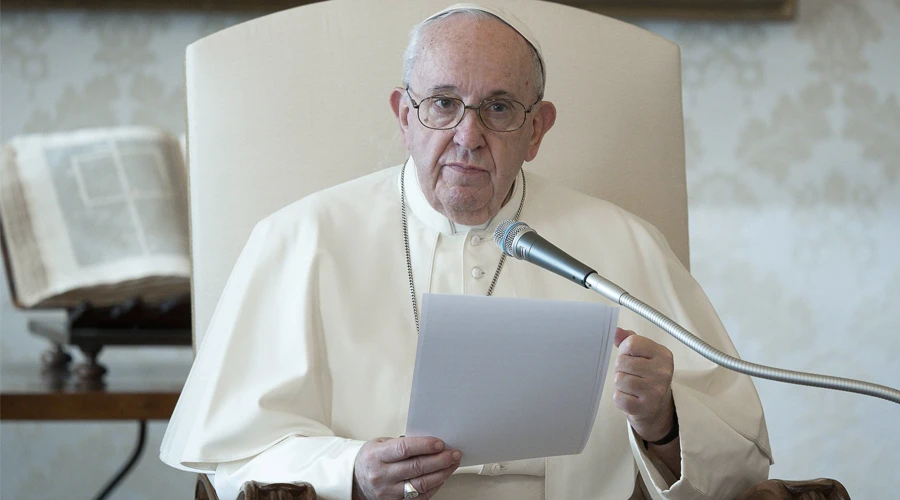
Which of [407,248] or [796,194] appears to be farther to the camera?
[796,194]

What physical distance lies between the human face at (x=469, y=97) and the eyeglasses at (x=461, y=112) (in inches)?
0.4

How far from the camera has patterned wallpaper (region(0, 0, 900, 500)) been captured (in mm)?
4207

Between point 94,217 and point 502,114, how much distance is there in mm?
2042

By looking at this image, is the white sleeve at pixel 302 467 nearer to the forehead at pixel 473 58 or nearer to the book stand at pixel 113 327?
the forehead at pixel 473 58

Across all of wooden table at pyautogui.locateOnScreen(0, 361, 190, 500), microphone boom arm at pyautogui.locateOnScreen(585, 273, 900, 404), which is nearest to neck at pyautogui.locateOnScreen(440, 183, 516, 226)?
microphone boom arm at pyautogui.locateOnScreen(585, 273, 900, 404)

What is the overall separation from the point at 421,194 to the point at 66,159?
6.15 ft

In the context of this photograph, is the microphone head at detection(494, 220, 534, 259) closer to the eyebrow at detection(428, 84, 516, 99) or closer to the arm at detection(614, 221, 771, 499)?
the arm at detection(614, 221, 771, 499)

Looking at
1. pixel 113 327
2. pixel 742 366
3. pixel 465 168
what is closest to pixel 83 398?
pixel 113 327

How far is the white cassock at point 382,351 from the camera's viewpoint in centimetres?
197

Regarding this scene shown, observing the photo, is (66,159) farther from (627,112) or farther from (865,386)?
(865,386)

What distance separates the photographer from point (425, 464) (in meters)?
A: 1.68

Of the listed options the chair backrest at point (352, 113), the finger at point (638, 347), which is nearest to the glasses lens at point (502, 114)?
the chair backrest at point (352, 113)

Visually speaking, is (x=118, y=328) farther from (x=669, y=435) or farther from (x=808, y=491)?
(x=808, y=491)

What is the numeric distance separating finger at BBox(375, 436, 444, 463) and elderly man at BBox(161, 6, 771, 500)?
9cm
